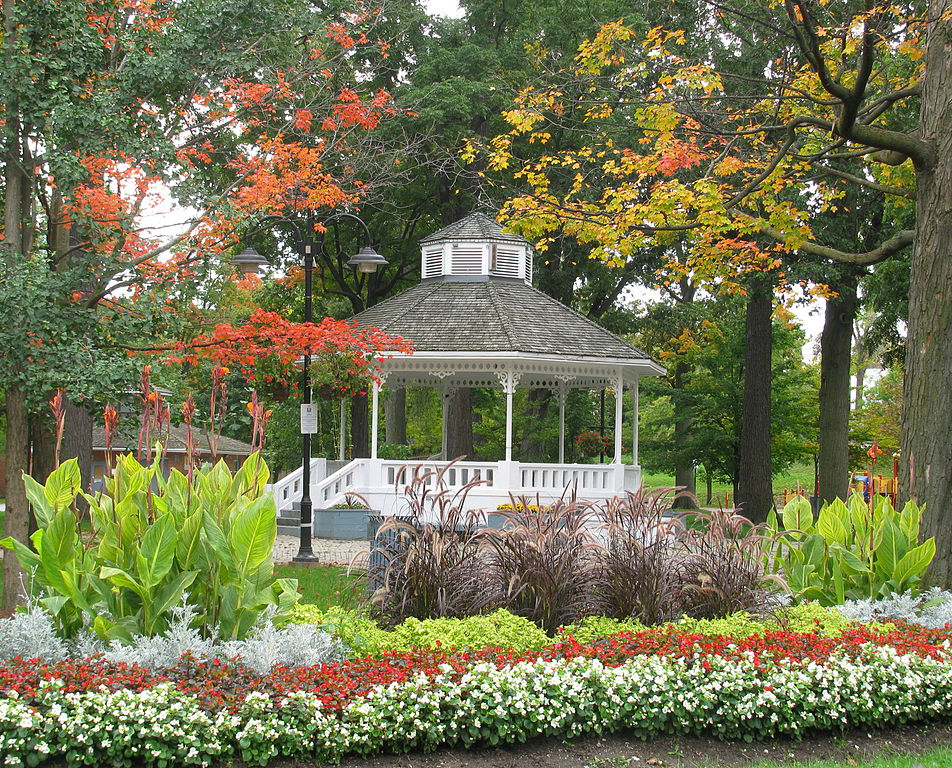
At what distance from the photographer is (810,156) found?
1005 centimetres

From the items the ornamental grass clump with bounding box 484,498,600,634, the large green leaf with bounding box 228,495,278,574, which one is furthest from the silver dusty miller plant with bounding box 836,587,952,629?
the large green leaf with bounding box 228,495,278,574

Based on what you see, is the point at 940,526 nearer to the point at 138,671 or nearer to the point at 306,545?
the point at 138,671

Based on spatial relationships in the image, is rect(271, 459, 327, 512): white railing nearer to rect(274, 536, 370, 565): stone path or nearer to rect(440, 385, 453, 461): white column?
rect(274, 536, 370, 565): stone path

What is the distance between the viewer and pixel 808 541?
754 centimetres

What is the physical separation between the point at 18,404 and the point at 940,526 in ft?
27.3

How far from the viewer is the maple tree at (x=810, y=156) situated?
807 cm

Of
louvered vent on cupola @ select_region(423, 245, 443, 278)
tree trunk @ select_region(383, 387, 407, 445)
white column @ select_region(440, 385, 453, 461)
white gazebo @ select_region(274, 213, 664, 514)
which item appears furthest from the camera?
tree trunk @ select_region(383, 387, 407, 445)

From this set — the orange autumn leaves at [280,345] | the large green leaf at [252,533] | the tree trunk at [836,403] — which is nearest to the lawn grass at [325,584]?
the large green leaf at [252,533]

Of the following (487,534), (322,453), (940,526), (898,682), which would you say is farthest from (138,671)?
(322,453)

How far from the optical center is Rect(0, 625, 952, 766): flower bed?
4660 mm

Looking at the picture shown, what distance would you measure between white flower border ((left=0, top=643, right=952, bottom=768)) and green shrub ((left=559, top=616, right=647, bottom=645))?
24.0 inches

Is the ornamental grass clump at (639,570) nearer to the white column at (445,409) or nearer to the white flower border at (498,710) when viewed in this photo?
the white flower border at (498,710)

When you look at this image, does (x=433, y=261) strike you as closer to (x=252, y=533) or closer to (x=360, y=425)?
(x=360, y=425)

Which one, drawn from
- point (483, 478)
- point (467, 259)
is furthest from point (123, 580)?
point (467, 259)
